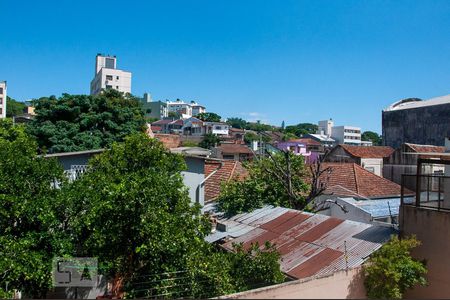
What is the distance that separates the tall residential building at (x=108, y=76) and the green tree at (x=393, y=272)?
204ft

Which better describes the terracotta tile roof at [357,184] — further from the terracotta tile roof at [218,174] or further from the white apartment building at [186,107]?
the white apartment building at [186,107]

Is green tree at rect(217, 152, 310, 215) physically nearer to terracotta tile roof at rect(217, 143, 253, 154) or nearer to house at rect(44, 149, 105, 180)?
house at rect(44, 149, 105, 180)

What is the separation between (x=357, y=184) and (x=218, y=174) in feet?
24.4

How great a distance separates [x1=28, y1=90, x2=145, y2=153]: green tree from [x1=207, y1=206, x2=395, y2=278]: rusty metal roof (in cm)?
1202

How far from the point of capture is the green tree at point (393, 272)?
22.9 feet

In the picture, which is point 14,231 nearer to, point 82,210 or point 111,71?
point 82,210

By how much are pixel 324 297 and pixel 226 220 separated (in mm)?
7689

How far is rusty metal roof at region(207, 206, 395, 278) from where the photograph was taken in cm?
864

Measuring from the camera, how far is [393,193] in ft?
68.8

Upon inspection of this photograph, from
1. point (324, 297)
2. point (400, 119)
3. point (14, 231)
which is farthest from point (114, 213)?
point (400, 119)

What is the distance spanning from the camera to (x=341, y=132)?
9412cm

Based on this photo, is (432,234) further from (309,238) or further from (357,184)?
(357,184)

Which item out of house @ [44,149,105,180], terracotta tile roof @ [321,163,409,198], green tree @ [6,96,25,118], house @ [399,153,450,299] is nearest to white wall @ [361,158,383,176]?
terracotta tile roof @ [321,163,409,198]

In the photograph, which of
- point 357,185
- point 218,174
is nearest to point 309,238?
point 218,174
